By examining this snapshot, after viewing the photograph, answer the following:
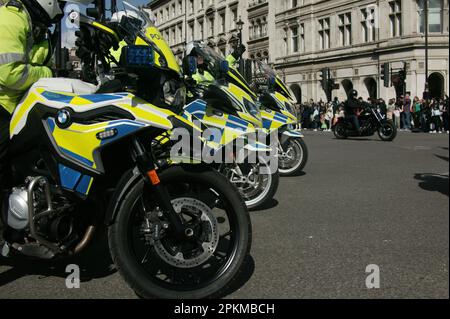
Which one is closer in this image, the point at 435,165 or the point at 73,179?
the point at 73,179

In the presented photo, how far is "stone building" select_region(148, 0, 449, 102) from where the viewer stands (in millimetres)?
36719

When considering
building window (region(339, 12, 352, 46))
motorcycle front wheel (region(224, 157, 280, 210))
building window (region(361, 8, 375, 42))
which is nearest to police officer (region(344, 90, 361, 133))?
motorcycle front wheel (region(224, 157, 280, 210))

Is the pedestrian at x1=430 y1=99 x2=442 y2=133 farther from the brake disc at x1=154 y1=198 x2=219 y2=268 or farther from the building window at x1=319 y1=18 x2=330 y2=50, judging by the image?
the building window at x1=319 y1=18 x2=330 y2=50

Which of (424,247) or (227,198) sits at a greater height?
(227,198)

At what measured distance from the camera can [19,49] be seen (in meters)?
2.97

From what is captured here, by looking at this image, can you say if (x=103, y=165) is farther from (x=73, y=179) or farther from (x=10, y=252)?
(x=10, y=252)

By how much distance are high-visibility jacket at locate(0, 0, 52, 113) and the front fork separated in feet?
2.74

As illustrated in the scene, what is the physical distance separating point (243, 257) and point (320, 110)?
27.9 meters

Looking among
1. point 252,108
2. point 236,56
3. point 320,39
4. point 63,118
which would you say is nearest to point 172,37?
point 320,39

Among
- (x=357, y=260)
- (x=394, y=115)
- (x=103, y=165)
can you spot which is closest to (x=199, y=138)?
(x=103, y=165)

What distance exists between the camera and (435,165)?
905 cm

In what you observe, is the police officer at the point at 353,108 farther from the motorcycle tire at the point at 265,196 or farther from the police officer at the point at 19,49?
the police officer at the point at 19,49

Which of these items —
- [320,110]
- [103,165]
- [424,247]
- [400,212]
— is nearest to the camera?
[103,165]

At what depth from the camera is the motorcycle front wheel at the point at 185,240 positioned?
2.64 meters
